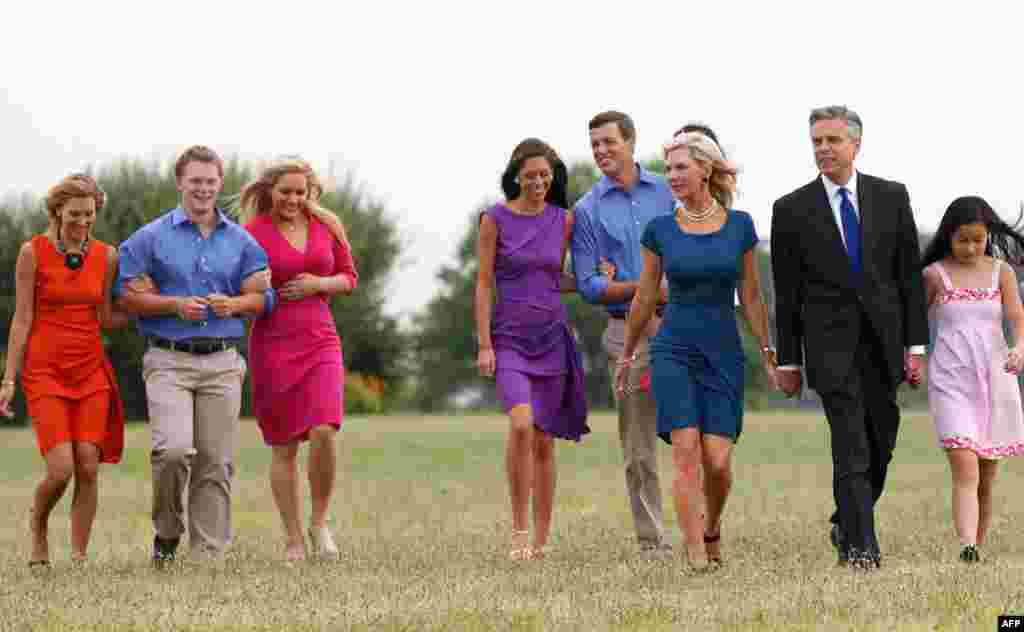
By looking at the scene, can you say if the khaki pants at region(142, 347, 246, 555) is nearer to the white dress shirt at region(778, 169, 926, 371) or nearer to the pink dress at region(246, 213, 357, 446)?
the pink dress at region(246, 213, 357, 446)

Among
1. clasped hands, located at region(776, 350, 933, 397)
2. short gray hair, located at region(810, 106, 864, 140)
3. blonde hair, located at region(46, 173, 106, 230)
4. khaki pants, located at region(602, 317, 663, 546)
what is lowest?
khaki pants, located at region(602, 317, 663, 546)

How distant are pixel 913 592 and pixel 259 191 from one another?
520 centimetres

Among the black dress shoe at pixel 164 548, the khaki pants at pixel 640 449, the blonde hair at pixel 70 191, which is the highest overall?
the blonde hair at pixel 70 191

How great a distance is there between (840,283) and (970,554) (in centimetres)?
187

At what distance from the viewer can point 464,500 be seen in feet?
65.9

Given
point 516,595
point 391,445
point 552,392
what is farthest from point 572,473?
point 516,595

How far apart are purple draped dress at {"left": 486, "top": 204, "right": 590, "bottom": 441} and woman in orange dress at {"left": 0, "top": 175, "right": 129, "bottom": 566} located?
7.96 feet

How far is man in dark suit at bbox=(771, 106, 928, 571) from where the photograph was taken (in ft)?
34.6

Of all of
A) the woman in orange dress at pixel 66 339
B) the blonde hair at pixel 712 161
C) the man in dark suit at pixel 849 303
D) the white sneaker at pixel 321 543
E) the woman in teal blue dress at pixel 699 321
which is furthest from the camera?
the white sneaker at pixel 321 543

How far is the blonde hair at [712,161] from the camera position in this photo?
10945mm

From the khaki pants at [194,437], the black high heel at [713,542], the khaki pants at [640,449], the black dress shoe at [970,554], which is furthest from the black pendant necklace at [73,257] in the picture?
the black dress shoe at [970,554]

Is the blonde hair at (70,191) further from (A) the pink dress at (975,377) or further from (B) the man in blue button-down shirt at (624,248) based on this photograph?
(A) the pink dress at (975,377)

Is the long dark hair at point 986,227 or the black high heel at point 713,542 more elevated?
the long dark hair at point 986,227

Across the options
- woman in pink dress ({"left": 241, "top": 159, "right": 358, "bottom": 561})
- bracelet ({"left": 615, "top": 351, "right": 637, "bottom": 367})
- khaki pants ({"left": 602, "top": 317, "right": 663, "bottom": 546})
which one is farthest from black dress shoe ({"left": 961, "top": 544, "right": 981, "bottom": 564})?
woman in pink dress ({"left": 241, "top": 159, "right": 358, "bottom": 561})
